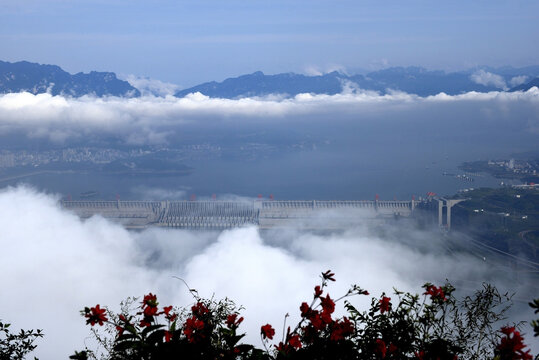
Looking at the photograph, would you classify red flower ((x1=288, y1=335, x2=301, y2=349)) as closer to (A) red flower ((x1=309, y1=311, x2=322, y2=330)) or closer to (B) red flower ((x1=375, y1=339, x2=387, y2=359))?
(A) red flower ((x1=309, y1=311, x2=322, y2=330))

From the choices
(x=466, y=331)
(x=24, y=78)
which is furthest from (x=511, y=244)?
(x=24, y=78)

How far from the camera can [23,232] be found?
18578mm

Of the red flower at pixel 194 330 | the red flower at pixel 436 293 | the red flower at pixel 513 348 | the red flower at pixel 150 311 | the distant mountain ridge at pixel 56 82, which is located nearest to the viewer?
the red flower at pixel 513 348

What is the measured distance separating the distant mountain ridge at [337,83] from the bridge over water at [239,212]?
150ft

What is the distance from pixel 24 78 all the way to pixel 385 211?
40.3 metres

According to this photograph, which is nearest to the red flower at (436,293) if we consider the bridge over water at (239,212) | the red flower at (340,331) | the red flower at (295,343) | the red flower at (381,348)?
the red flower at (381,348)

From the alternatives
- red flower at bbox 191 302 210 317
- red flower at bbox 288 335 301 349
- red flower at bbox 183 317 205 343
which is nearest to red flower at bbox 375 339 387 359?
red flower at bbox 288 335 301 349

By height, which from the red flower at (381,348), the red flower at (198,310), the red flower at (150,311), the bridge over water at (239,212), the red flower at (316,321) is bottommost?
the bridge over water at (239,212)

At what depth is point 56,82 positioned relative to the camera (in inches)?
2042

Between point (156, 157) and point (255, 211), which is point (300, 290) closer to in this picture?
point (255, 211)

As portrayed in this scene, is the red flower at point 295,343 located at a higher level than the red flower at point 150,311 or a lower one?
lower

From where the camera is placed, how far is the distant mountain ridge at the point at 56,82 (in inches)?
1795

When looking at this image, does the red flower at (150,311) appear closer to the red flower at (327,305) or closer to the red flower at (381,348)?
the red flower at (327,305)

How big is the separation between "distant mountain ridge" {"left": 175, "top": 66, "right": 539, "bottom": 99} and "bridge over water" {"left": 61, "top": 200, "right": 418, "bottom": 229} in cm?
4583
